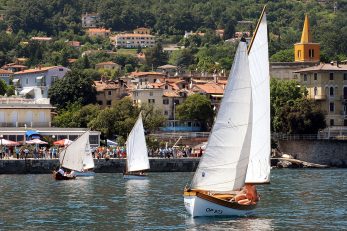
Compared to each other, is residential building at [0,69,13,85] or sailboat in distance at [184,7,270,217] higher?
residential building at [0,69,13,85]

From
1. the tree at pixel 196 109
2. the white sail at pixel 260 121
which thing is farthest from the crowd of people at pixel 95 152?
the white sail at pixel 260 121

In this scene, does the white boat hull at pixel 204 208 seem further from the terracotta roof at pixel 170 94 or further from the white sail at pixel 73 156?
the terracotta roof at pixel 170 94

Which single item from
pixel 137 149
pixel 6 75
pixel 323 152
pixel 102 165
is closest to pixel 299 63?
pixel 323 152

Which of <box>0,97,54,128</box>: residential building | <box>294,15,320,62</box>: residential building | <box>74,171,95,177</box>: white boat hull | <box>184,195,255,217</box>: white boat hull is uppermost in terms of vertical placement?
<box>294,15,320,62</box>: residential building

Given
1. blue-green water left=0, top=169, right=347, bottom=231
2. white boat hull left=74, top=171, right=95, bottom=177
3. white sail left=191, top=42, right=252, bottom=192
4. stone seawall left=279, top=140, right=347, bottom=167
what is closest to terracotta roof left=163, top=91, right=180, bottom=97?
stone seawall left=279, top=140, right=347, bottom=167

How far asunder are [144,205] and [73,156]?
93.4 ft

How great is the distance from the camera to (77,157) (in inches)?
3504

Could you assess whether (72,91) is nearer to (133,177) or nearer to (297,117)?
(297,117)

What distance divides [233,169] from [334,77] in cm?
7597

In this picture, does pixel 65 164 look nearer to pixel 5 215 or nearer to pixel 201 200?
pixel 5 215

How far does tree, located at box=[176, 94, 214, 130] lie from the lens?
123000mm

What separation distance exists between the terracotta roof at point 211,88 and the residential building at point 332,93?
12.6 m

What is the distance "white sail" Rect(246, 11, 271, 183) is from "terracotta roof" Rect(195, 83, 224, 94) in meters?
81.1

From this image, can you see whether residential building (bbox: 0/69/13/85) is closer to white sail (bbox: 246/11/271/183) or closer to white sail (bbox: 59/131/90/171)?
white sail (bbox: 59/131/90/171)
